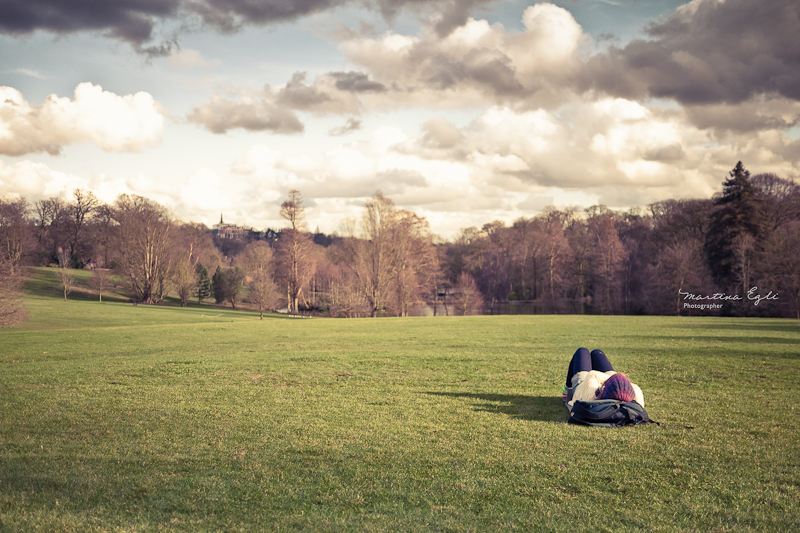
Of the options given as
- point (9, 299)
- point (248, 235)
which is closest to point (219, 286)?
point (9, 299)

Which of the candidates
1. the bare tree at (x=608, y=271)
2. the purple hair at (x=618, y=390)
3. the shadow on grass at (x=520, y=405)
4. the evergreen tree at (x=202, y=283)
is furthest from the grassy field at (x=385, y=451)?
the evergreen tree at (x=202, y=283)

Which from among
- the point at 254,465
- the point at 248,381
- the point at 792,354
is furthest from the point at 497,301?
the point at 254,465

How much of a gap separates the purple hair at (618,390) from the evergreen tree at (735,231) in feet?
178

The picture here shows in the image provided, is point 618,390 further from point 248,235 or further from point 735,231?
point 248,235

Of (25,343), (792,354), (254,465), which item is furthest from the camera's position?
(25,343)

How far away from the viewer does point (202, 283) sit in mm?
71312

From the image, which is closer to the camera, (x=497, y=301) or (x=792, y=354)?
(x=792, y=354)

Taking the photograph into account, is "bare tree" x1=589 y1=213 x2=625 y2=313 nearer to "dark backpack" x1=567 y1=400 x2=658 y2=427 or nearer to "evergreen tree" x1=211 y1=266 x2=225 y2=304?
"evergreen tree" x1=211 y1=266 x2=225 y2=304

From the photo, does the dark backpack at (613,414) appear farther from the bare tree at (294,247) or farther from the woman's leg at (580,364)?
the bare tree at (294,247)

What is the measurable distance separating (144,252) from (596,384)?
64515 millimetres

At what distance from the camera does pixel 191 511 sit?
4.94m

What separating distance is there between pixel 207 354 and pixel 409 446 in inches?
529

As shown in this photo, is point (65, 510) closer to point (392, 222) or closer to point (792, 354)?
point (792, 354)

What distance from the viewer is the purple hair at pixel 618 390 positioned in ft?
26.4
